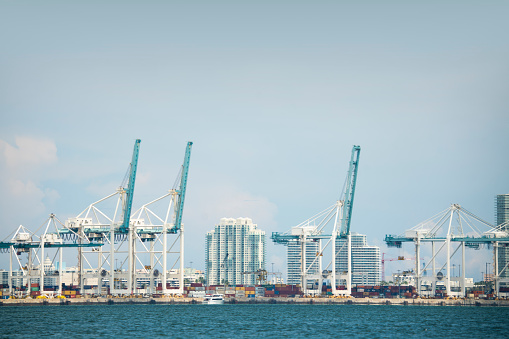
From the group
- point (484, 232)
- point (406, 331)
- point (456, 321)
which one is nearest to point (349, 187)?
point (484, 232)

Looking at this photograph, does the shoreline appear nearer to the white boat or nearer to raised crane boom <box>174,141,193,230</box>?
the white boat

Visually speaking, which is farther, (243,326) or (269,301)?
(269,301)

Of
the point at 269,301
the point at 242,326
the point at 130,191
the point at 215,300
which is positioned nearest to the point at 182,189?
the point at 130,191

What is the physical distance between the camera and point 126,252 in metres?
135

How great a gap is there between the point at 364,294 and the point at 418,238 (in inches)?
689

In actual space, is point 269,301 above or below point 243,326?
below

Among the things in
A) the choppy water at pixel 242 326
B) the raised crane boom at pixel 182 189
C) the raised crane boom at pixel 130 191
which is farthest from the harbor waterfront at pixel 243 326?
the raised crane boom at pixel 182 189

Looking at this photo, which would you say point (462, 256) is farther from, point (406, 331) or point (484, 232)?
point (406, 331)

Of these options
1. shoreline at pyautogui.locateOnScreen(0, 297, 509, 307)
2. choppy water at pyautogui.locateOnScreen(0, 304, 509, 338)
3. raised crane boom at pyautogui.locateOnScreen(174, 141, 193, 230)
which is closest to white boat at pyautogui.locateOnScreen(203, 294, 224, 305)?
shoreline at pyautogui.locateOnScreen(0, 297, 509, 307)

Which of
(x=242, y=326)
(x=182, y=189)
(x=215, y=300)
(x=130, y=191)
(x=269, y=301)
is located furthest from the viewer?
(x=269, y=301)

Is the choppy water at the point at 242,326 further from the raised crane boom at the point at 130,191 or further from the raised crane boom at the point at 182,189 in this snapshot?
the raised crane boom at the point at 182,189

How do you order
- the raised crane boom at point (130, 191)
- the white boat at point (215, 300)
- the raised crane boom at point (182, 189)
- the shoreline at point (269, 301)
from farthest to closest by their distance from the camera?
the white boat at point (215, 300), the raised crane boom at point (182, 189), the raised crane boom at point (130, 191), the shoreline at point (269, 301)

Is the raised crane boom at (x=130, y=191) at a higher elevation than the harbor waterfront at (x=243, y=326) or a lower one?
higher

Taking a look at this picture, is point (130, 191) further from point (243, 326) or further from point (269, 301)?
point (243, 326)
